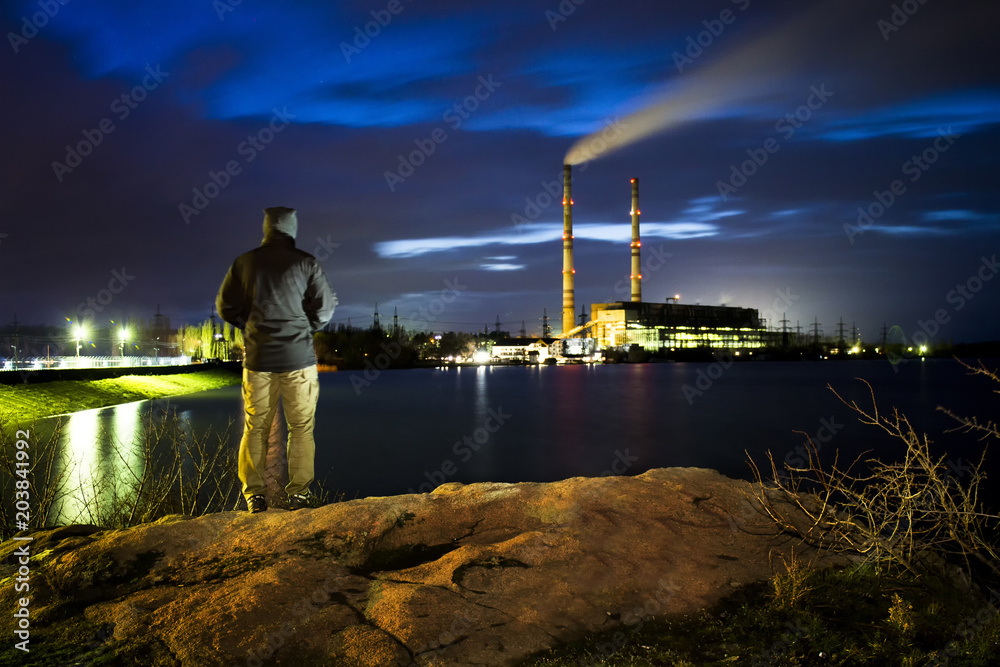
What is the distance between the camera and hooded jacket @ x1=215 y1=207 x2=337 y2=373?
230 inches

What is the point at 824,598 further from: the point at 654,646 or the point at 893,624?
the point at 654,646

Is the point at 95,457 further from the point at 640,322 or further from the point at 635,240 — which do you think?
the point at 640,322

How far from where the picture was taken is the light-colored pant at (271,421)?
589 cm

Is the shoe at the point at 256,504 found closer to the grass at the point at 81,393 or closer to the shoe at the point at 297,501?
the shoe at the point at 297,501

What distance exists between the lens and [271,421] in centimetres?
604

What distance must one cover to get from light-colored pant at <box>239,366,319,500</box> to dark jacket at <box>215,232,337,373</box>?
0.13 metres

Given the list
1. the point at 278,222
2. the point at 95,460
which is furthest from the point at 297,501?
the point at 95,460

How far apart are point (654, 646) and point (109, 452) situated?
16.9 meters

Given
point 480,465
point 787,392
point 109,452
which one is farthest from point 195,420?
point 787,392

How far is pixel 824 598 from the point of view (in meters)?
3.98

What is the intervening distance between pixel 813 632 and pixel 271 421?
15.5 feet

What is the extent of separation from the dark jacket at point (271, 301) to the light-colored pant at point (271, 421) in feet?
0.41

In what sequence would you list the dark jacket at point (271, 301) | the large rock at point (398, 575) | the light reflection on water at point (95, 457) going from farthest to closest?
the light reflection on water at point (95, 457) < the dark jacket at point (271, 301) < the large rock at point (398, 575)

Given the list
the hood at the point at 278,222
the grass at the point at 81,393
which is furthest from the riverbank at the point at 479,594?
the grass at the point at 81,393
